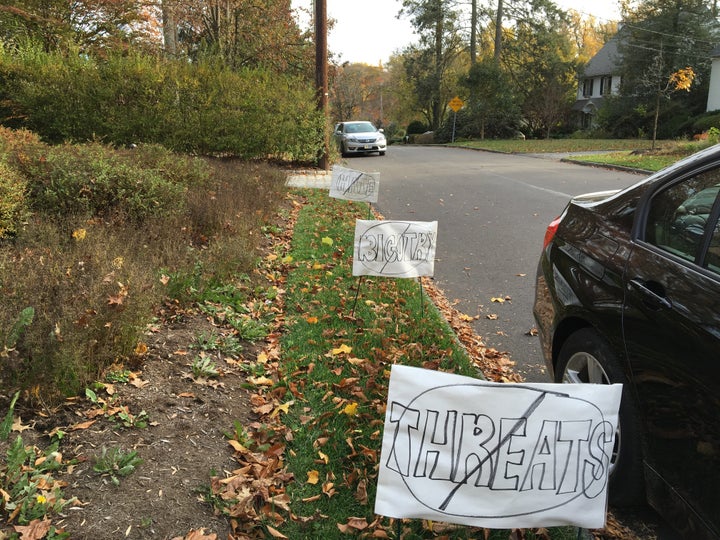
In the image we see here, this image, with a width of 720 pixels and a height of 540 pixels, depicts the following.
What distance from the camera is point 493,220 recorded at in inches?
414

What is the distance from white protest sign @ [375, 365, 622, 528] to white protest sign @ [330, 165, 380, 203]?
20.9 ft

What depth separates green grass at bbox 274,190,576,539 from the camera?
9.30 ft

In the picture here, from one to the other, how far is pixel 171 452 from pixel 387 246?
2.66m

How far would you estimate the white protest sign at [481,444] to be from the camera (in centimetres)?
212

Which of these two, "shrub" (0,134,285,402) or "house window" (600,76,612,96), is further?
"house window" (600,76,612,96)

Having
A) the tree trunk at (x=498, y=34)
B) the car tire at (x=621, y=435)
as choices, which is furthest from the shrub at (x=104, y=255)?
the tree trunk at (x=498, y=34)

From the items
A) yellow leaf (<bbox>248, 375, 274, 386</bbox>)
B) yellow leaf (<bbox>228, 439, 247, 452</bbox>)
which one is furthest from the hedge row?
yellow leaf (<bbox>228, 439, 247, 452</bbox>)

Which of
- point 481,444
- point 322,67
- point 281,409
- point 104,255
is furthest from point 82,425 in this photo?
point 322,67

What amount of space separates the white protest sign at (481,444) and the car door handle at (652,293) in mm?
538

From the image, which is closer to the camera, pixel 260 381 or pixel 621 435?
pixel 621 435

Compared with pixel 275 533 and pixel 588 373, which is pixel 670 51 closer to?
pixel 588 373

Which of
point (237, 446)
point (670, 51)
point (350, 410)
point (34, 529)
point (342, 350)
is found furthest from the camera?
point (670, 51)

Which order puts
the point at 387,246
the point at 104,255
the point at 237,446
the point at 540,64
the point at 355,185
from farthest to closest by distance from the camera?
the point at 540,64 < the point at 355,185 < the point at 387,246 < the point at 104,255 < the point at 237,446

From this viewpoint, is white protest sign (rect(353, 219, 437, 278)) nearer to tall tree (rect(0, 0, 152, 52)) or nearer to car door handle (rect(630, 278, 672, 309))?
car door handle (rect(630, 278, 672, 309))
